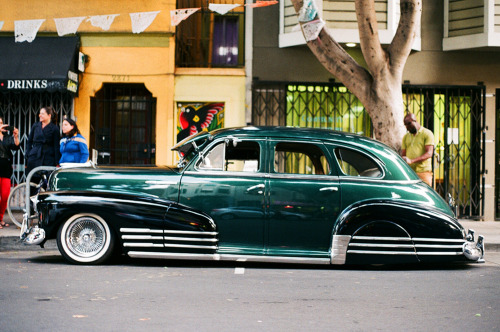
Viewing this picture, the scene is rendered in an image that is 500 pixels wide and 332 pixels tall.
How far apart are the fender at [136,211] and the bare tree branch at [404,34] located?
5.10m

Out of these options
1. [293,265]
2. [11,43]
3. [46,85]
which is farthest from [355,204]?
[11,43]

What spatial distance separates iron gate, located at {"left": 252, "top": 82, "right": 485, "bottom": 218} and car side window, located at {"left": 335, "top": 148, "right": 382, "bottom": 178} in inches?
249

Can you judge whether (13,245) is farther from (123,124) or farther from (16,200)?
(123,124)

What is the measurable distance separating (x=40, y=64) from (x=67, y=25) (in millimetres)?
1104

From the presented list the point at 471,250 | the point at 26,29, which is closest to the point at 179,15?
the point at 26,29

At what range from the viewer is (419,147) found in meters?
10.2

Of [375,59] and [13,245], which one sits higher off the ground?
[375,59]

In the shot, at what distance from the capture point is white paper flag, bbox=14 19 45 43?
1271cm

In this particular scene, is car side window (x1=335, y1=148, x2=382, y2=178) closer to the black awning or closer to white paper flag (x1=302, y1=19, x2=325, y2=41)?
white paper flag (x1=302, y1=19, x2=325, y2=41)

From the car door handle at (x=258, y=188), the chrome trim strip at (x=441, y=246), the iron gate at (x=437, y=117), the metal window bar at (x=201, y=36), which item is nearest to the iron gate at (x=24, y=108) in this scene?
the metal window bar at (x=201, y=36)

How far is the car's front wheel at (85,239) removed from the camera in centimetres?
770

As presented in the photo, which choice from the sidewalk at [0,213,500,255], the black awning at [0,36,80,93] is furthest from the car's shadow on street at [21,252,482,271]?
Result: the black awning at [0,36,80,93]

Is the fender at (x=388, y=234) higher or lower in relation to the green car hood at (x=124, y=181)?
lower

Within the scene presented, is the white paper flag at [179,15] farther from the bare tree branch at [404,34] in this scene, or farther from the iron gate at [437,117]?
the bare tree branch at [404,34]
